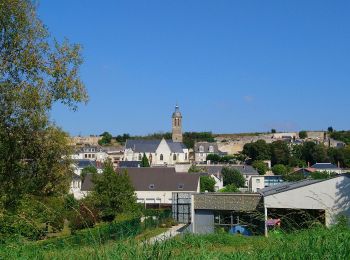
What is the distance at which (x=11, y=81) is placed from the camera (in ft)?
35.7

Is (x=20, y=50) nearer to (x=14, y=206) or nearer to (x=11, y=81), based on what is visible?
(x=11, y=81)

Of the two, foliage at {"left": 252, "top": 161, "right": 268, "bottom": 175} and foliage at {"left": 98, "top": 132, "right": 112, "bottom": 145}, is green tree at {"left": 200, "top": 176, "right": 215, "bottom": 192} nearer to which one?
foliage at {"left": 252, "top": 161, "right": 268, "bottom": 175}

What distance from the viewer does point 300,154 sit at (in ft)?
319

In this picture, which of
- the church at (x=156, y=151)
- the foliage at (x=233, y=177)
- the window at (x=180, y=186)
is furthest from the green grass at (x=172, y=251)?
the church at (x=156, y=151)

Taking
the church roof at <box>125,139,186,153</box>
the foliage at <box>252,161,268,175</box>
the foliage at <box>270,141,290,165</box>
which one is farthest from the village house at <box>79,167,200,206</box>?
the church roof at <box>125,139,186,153</box>

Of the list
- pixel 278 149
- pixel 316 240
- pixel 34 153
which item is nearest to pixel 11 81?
pixel 34 153

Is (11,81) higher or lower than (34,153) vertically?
higher

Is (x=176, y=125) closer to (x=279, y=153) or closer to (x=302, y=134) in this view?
(x=279, y=153)

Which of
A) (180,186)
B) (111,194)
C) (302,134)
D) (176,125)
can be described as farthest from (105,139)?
(111,194)

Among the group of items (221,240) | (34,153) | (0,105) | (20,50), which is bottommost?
(221,240)

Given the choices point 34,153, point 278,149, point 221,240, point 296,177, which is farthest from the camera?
point 278,149

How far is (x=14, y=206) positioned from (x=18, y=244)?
5.33 metres

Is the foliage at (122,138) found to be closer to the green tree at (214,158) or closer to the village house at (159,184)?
the green tree at (214,158)

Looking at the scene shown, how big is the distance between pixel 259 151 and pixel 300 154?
27.9ft
